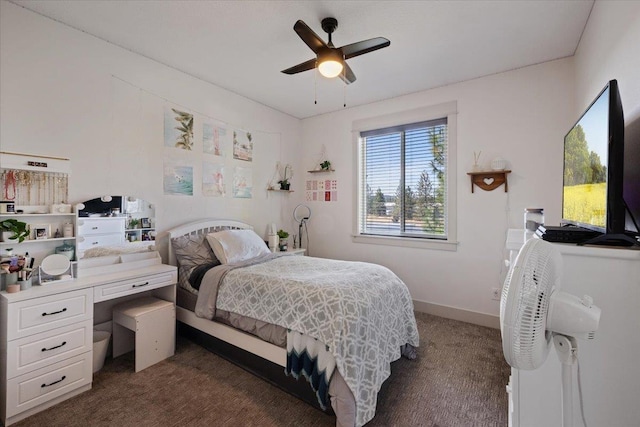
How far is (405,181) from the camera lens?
373 cm

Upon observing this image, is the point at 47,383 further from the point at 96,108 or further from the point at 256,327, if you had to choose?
the point at 96,108

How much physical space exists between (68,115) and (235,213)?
5.92 ft

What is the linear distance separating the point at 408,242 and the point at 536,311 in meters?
2.85

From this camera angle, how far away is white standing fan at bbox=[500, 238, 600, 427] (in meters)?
0.78

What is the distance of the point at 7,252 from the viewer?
194 centimetres

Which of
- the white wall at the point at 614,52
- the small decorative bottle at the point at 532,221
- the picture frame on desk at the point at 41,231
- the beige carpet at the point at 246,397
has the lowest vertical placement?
the beige carpet at the point at 246,397

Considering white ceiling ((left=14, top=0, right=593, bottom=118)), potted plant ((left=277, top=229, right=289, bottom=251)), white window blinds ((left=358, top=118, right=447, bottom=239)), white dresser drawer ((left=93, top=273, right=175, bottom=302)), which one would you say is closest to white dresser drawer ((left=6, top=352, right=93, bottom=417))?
white dresser drawer ((left=93, top=273, right=175, bottom=302))

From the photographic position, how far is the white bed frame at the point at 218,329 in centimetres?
197

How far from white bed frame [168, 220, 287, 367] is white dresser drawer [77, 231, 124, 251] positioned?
43cm

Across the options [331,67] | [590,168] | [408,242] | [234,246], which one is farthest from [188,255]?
[590,168]

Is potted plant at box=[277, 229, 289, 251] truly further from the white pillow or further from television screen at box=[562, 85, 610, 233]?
television screen at box=[562, 85, 610, 233]

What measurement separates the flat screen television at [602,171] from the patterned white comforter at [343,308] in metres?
1.21

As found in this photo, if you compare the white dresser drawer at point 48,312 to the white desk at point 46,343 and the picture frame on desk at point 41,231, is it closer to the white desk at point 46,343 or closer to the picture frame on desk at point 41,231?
the white desk at point 46,343

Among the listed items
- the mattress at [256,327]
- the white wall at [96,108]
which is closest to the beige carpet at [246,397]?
the mattress at [256,327]
